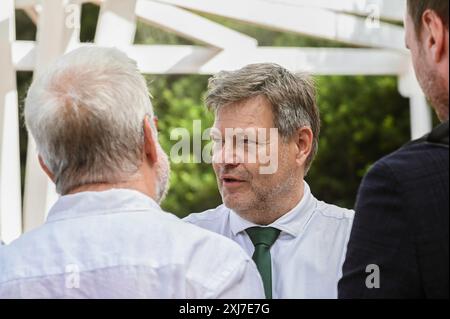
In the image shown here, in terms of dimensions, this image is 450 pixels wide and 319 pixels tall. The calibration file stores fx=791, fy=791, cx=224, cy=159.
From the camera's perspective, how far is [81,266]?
5.30 ft

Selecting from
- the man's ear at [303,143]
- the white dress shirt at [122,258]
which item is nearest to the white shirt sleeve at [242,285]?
the white dress shirt at [122,258]

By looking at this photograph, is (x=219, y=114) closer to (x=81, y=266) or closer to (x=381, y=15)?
(x=81, y=266)

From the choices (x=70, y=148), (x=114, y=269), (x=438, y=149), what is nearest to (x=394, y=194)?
(x=438, y=149)

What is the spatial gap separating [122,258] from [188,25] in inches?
160

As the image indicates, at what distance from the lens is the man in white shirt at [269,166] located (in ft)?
8.00

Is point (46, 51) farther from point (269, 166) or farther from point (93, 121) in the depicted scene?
point (93, 121)

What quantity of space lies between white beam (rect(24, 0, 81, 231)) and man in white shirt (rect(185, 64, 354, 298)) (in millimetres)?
2158

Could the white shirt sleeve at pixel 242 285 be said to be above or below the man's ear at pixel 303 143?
below

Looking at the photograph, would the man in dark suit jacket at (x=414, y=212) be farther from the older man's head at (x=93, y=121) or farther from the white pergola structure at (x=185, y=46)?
the white pergola structure at (x=185, y=46)

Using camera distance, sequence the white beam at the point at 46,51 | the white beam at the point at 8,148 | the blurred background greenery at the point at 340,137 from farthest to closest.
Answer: the blurred background greenery at the point at 340,137 → the white beam at the point at 8,148 → the white beam at the point at 46,51

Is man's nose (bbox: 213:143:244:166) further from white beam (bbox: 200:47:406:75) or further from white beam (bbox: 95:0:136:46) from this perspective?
white beam (bbox: 200:47:406:75)

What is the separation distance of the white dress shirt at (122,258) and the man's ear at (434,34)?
1.83ft

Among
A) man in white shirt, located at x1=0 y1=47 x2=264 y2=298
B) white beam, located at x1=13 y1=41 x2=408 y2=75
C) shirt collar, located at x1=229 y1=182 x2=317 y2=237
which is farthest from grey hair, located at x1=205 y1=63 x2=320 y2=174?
white beam, located at x1=13 y1=41 x2=408 y2=75
